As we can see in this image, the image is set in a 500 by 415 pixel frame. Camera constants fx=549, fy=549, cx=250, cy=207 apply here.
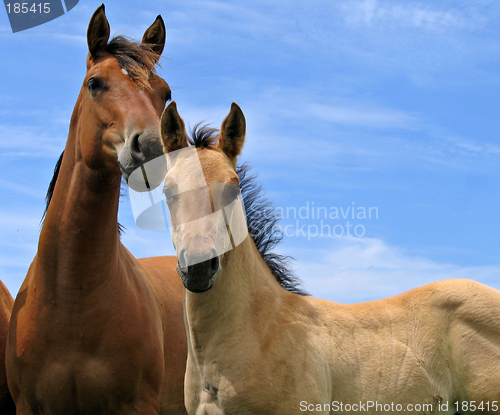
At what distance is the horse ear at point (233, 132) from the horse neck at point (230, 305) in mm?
774

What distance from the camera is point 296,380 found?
4117 millimetres

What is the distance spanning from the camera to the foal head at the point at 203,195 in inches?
144

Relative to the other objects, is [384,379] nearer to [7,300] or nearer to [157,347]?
[157,347]

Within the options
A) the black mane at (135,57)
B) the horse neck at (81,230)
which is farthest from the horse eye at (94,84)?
the horse neck at (81,230)

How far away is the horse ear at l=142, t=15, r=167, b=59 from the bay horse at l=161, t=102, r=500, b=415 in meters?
1.97

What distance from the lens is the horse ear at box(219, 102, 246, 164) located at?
14.6 feet

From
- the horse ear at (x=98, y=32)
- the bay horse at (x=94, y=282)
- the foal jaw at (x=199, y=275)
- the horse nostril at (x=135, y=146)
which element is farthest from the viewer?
the horse ear at (x=98, y=32)

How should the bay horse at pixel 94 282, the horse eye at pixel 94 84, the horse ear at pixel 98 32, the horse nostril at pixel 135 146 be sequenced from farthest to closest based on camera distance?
1. the horse ear at pixel 98 32
2. the horse eye at pixel 94 84
3. the bay horse at pixel 94 282
4. the horse nostril at pixel 135 146

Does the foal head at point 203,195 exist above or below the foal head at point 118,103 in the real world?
below

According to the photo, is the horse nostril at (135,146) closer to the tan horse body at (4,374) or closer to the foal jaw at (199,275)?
the foal jaw at (199,275)

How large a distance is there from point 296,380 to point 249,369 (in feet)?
1.21

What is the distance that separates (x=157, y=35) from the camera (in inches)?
241

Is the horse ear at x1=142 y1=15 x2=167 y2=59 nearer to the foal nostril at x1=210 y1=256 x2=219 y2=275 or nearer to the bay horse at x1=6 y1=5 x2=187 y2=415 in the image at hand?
the bay horse at x1=6 y1=5 x2=187 y2=415

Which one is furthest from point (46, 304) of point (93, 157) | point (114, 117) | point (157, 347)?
point (114, 117)
